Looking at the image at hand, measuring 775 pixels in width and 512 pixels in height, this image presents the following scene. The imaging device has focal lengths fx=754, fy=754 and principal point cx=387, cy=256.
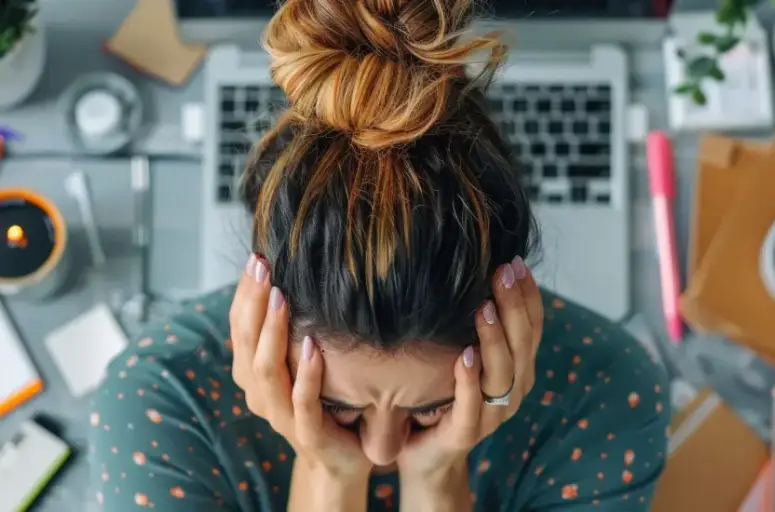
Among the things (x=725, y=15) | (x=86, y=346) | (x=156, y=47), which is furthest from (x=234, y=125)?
(x=725, y=15)

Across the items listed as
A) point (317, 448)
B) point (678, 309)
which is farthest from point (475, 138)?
point (678, 309)

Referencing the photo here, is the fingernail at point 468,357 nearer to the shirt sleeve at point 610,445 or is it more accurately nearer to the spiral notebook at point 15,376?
the shirt sleeve at point 610,445

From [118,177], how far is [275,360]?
0.37m

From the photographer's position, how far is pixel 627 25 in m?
0.67

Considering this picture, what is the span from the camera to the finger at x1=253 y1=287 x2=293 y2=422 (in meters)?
0.46

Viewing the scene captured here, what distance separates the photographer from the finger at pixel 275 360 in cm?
46

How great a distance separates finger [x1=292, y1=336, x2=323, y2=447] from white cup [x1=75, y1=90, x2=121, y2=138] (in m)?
0.39

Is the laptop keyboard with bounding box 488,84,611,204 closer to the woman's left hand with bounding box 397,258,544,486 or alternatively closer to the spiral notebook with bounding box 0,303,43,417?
the woman's left hand with bounding box 397,258,544,486

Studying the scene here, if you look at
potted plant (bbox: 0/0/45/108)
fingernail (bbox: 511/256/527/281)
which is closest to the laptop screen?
potted plant (bbox: 0/0/45/108)

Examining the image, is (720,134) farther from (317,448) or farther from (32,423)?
(32,423)

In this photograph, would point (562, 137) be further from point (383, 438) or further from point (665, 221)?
point (383, 438)

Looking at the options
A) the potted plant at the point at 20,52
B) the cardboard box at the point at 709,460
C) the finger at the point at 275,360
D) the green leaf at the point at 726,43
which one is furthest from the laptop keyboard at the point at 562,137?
the potted plant at the point at 20,52

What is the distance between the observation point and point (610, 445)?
62 centimetres

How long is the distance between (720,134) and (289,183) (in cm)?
51
